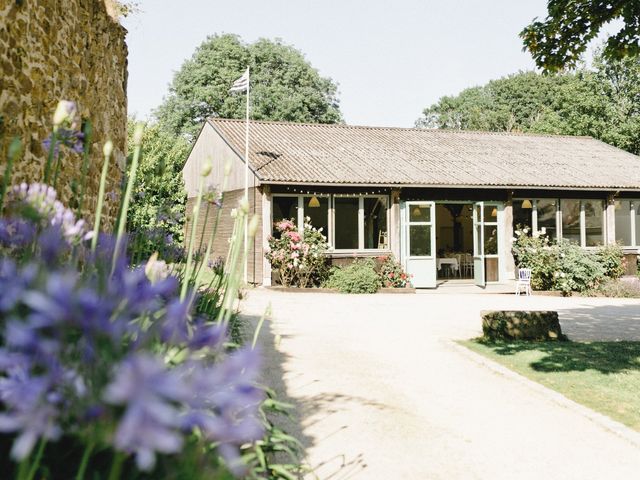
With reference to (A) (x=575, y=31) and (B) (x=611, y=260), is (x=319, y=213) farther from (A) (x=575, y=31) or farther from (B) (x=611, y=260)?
(A) (x=575, y=31)

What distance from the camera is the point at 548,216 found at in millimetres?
22094

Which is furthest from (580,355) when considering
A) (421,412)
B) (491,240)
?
(491,240)

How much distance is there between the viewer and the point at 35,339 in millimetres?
963

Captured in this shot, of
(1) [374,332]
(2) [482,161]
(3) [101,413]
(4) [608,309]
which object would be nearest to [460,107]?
(2) [482,161]

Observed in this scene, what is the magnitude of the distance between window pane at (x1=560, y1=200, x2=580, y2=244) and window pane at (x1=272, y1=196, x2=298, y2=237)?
985 centimetres

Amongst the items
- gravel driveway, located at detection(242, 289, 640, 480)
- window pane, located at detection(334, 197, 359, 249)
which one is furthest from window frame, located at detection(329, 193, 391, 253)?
gravel driveway, located at detection(242, 289, 640, 480)

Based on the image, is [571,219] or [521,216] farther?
[571,219]

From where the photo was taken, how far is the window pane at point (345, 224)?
19891 millimetres

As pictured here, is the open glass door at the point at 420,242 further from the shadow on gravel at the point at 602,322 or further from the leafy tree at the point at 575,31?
the leafy tree at the point at 575,31

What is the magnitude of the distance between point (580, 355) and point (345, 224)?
12090 mm

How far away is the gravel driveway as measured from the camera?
4.41 meters

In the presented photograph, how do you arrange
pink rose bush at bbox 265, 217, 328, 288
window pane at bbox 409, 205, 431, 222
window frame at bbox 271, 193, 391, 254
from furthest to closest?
1. window pane at bbox 409, 205, 431, 222
2. window frame at bbox 271, 193, 391, 254
3. pink rose bush at bbox 265, 217, 328, 288

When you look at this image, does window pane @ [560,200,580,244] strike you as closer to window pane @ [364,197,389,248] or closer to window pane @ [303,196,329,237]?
window pane @ [364,197,389,248]

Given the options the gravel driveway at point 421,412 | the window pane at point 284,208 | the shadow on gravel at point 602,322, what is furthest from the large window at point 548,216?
the gravel driveway at point 421,412
